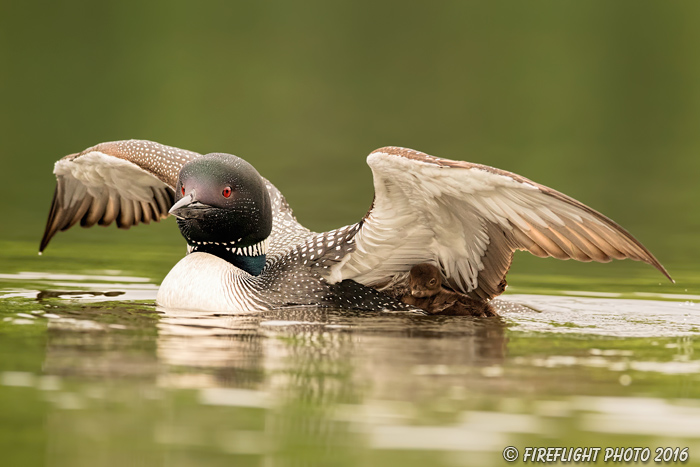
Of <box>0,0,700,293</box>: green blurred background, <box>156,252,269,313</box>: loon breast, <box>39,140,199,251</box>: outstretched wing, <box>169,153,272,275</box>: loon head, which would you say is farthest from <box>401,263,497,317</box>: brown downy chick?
<box>39,140,199,251</box>: outstretched wing

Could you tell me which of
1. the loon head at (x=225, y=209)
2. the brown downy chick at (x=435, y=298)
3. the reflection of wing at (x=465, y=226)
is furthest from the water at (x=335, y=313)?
the loon head at (x=225, y=209)

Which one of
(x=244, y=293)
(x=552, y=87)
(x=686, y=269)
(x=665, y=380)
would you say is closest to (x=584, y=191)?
(x=686, y=269)

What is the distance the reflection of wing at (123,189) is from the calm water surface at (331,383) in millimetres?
1418

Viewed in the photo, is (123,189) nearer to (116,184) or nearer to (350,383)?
(116,184)

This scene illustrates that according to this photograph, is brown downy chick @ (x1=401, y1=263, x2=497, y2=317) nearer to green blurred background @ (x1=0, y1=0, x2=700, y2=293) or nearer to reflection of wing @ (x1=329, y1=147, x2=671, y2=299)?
reflection of wing @ (x1=329, y1=147, x2=671, y2=299)

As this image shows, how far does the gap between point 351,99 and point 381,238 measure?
1942cm

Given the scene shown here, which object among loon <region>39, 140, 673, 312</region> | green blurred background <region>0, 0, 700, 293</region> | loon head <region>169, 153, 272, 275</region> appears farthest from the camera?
green blurred background <region>0, 0, 700, 293</region>

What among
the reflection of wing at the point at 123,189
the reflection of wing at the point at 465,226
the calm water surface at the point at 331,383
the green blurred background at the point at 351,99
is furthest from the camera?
the green blurred background at the point at 351,99

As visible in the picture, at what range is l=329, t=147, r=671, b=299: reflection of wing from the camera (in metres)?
6.66

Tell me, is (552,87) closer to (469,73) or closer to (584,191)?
(469,73)

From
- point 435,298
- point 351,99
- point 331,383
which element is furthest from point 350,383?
point 351,99

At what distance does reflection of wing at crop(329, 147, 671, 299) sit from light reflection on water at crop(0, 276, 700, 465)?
35cm

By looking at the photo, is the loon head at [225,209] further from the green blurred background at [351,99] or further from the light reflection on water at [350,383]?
the green blurred background at [351,99]

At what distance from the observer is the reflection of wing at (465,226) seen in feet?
21.8
